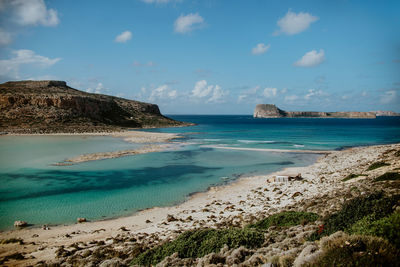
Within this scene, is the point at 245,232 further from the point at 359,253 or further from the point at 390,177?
the point at 390,177

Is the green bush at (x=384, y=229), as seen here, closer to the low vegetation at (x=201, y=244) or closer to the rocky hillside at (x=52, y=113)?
the low vegetation at (x=201, y=244)

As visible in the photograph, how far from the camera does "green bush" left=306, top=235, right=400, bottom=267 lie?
4512 mm

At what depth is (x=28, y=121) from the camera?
215ft

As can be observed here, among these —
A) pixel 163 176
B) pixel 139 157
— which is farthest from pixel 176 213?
pixel 139 157

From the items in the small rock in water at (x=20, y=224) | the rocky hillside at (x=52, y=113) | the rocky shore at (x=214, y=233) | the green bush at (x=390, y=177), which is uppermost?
the rocky hillside at (x=52, y=113)

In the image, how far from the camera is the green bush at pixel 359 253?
4512 mm

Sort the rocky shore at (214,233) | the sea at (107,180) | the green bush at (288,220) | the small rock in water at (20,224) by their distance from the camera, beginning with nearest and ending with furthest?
the rocky shore at (214,233), the green bush at (288,220), the small rock in water at (20,224), the sea at (107,180)

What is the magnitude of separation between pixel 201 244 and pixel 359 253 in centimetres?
444

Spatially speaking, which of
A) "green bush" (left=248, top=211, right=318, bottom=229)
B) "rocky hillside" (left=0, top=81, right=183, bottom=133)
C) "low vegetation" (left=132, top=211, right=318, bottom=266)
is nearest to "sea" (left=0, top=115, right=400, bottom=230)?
"low vegetation" (left=132, top=211, right=318, bottom=266)

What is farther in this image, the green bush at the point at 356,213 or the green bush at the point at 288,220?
the green bush at the point at 288,220

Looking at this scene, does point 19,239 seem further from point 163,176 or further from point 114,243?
point 163,176

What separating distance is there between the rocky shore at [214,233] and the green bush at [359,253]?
0.04 m

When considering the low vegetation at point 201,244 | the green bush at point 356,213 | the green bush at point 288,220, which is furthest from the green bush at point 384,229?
the green bush at point 288,220

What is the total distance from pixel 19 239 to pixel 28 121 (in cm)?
6667
